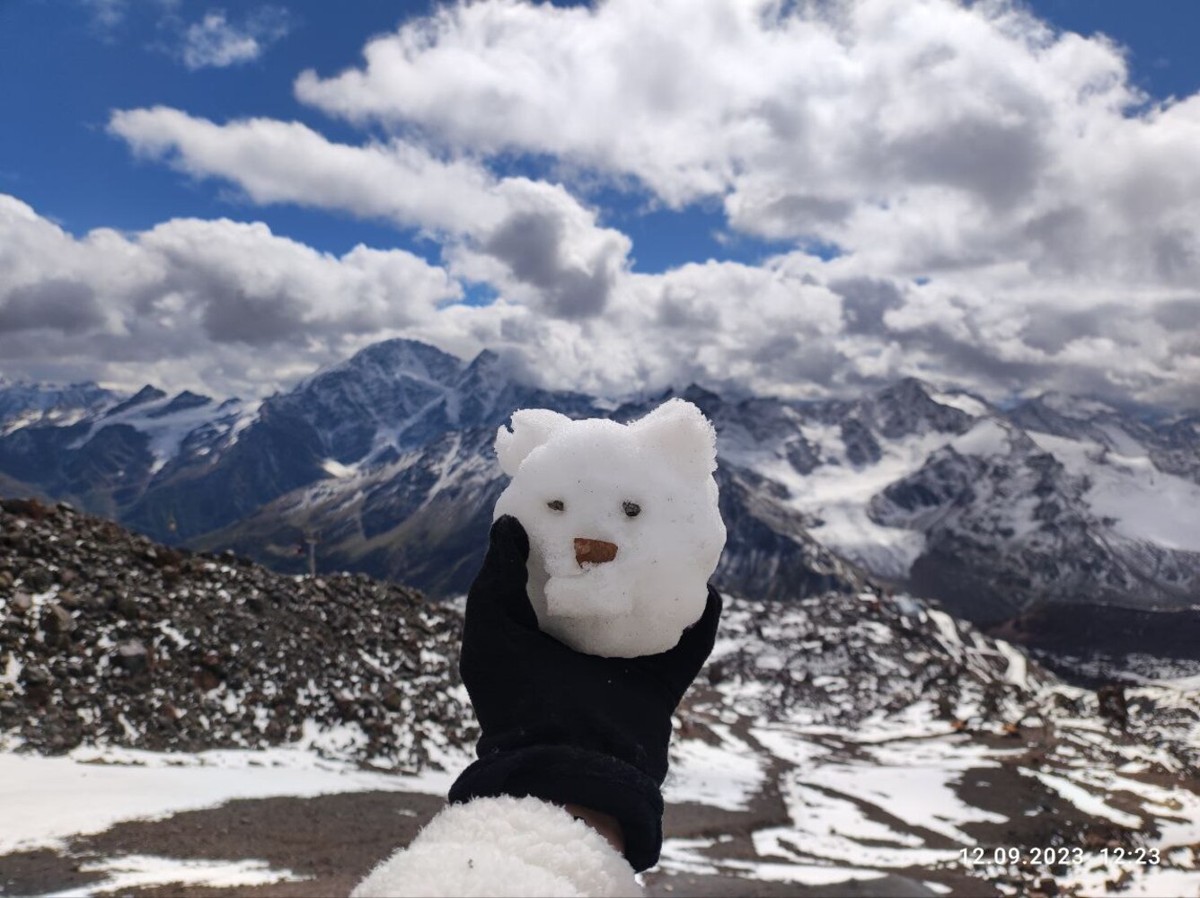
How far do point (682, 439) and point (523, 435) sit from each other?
32.9 inches

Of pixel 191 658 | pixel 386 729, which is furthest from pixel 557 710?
pixel 386 729

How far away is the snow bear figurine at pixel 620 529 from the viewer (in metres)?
3.29

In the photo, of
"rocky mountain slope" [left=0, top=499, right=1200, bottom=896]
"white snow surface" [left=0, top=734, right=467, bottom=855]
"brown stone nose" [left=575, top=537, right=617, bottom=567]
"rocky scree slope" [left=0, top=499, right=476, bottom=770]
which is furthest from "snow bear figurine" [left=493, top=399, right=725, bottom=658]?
"rocky scree slope" [left=0, top=499, right=476, bottom=770]

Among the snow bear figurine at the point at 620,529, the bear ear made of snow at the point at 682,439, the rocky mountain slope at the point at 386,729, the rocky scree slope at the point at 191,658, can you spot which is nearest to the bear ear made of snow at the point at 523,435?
the snow bear figurine at the point at 620,529

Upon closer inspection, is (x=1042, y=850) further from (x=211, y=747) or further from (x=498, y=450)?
(x=498, y=450)

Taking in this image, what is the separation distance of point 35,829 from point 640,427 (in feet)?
42.6

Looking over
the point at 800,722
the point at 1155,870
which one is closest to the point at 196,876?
the point at 1155,870

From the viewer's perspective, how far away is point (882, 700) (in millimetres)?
87188

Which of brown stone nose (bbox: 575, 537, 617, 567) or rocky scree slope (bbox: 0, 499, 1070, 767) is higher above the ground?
brown stone nose (bbox: 575, 537, 617, 567)

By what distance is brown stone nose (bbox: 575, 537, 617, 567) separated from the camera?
329 centimetres

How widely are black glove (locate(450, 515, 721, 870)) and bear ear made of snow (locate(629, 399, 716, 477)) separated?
0.78 m

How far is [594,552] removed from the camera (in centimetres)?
329

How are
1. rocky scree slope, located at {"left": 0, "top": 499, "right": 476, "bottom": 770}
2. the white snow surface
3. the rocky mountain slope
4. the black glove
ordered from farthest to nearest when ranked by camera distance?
the rocky mountain slope < rocky scree slope, located at {"left": 0, "top": 499, "right": 476, "bottom": 770} < the white snow surface < the black glove

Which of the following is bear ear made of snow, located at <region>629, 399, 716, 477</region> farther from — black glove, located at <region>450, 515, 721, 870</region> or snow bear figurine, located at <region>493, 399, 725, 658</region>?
black glove, located at <region>450, 515, 721, 870</region>
